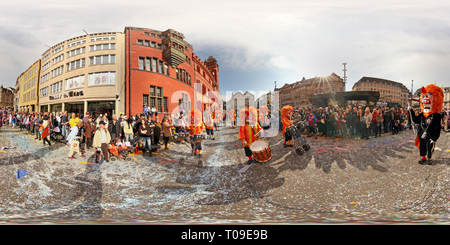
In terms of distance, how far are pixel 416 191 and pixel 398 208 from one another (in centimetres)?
51

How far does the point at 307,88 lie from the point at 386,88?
1.06 metres

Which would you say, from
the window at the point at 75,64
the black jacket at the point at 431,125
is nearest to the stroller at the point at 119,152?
the window at the point at 75,64

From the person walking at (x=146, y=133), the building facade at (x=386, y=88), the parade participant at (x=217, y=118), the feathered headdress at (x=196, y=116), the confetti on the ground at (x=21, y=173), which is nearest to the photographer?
the confetti on the ground at (x=21, y=173)

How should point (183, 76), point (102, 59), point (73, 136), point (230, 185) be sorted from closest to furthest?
point (230, 185), point (102, 59), point (73, 136), point (183, 76)

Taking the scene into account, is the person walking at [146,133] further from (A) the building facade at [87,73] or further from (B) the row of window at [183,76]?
(B) the row of window at [183,76]

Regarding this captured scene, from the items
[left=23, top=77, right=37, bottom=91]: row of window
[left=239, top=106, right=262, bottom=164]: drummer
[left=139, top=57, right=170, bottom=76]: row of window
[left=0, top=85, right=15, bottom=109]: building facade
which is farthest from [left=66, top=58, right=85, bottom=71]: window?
[left=239, top=106, right=262, bottom=164]: drummer

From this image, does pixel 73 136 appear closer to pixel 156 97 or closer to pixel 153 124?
pixel 153 124

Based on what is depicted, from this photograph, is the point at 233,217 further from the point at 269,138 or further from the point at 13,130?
the point at 13,130

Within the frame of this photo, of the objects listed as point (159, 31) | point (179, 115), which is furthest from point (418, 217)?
point (159, 31)

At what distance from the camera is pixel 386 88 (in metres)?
2.15

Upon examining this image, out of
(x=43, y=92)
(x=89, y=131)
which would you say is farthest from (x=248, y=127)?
(x=43, y=92)

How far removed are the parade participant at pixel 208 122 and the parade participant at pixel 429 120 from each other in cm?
323

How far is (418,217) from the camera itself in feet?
4.58

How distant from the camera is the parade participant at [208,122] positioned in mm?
2676
